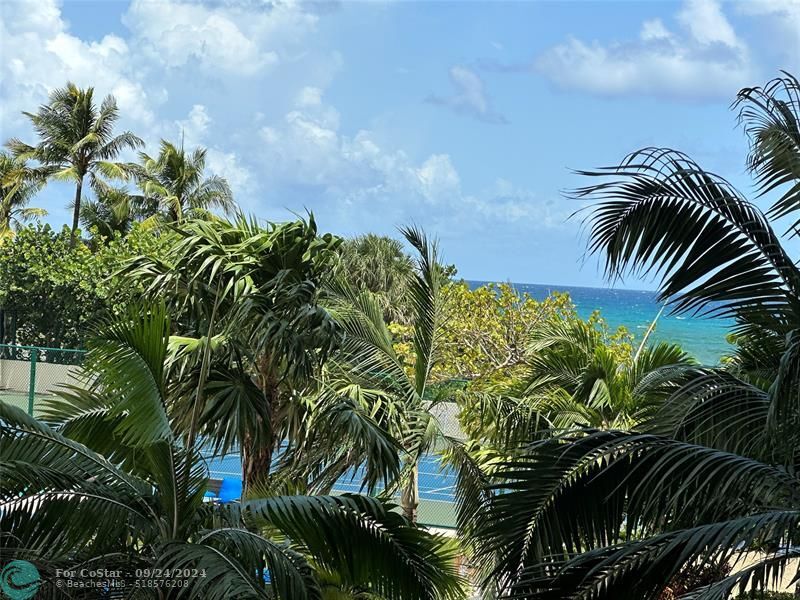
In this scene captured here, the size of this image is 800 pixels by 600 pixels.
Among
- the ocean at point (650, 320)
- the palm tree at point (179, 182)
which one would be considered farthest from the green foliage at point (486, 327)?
the ocean at point (650, 320)

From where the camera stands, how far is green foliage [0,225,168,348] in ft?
89.9

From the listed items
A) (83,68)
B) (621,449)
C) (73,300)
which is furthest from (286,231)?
(83,68)

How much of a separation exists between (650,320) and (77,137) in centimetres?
5939

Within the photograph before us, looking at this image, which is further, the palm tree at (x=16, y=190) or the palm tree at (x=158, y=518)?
the palm tree at (x=16, y=190)

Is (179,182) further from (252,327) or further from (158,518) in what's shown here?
(158,518)

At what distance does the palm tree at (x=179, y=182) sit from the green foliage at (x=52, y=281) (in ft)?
22.9

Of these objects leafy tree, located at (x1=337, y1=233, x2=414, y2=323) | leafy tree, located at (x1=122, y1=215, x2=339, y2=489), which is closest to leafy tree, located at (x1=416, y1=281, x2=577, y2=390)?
leafy tree, located at (x1=122, y1=215, x2=339, y2=489)

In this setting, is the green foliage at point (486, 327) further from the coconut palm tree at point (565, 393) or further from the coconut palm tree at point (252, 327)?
the coconut palm tree at point (252, 327)

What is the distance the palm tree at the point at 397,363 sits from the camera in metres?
7.73

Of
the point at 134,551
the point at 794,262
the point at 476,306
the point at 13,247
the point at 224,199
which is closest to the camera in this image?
the point at 794,262

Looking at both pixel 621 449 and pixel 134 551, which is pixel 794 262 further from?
pixel 134 551

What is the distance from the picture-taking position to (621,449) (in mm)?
4508

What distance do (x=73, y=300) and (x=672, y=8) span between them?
4608 inches

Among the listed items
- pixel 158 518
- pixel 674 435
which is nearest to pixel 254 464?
pixel 158 518
